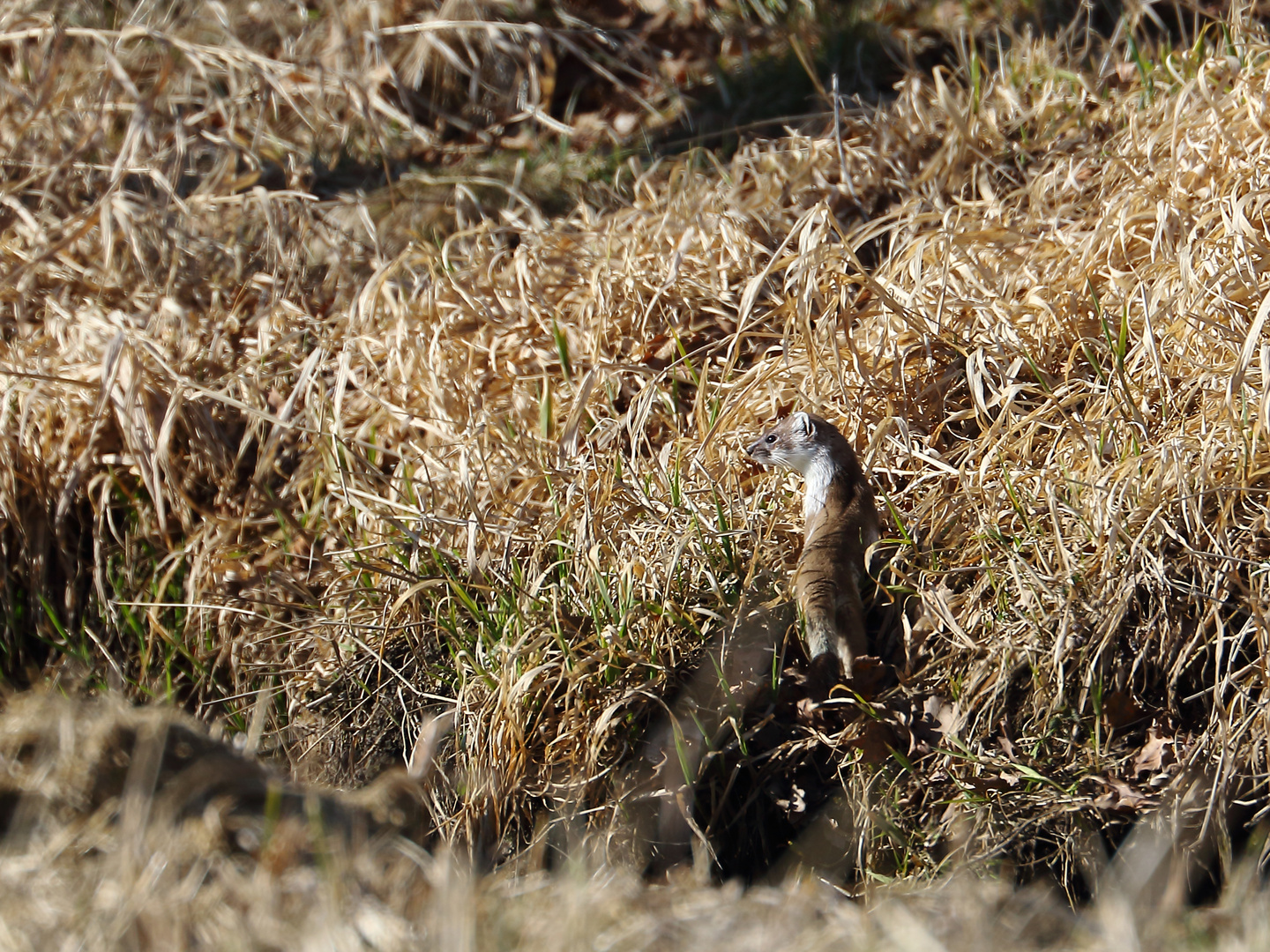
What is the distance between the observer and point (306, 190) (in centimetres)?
544

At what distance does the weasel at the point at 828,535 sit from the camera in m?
2.84

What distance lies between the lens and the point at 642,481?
11.1 ft

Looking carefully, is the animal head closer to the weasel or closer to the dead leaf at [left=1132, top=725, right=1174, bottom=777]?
the weasel

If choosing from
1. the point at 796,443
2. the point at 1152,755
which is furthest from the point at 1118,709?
the point at 796,443

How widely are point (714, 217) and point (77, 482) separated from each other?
106 inches

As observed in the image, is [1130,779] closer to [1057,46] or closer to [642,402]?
[642,402]

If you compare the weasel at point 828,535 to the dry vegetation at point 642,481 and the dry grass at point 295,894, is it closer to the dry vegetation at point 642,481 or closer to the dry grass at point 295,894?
the dry vegetation at point 642,481

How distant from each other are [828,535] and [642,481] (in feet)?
2.16

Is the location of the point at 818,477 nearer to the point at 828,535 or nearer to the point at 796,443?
the point at 796,443

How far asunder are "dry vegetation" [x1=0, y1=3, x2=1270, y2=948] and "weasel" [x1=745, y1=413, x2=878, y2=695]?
129 mm

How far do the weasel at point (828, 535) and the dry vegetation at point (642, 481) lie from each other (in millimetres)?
129

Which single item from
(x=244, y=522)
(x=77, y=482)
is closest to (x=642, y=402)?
(x=244, y=522)

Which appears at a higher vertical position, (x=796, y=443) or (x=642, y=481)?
(x=796, y=443)

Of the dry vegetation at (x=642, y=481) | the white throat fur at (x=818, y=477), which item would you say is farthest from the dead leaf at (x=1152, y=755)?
the white throat fur at (x=818, y=477)
